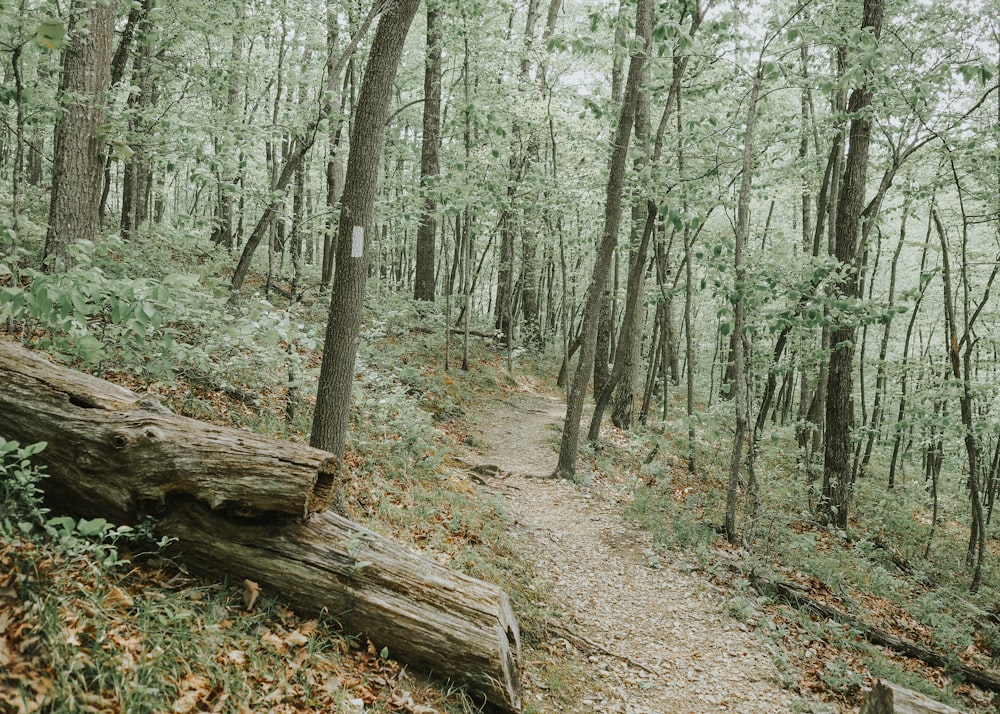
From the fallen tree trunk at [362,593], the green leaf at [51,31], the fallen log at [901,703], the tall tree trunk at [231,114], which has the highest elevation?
the tall tree trunk at [231,114]

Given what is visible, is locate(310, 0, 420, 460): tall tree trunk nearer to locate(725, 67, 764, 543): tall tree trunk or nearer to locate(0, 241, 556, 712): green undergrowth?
locate(0, 241, 556, 712): green undergrowth

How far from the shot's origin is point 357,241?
5.05 m

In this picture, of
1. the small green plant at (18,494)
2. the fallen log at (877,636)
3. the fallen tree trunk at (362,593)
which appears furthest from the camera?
the fallen log at (877,636)

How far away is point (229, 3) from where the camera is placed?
9664 mm

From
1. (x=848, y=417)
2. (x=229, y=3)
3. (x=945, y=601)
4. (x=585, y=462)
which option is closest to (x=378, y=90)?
(x=229, y=3)

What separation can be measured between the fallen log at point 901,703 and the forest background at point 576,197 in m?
4.16

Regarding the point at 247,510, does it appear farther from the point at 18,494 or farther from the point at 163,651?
the point at 18,494

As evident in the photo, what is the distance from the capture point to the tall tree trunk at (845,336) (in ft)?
32.6

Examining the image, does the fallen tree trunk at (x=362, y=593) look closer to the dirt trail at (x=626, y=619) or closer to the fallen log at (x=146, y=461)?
the fallen log at (x=146, y=461)

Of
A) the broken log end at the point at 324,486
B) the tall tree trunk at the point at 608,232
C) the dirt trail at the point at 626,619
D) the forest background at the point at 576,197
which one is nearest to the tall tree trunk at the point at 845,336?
the forest background at the point at 576,197

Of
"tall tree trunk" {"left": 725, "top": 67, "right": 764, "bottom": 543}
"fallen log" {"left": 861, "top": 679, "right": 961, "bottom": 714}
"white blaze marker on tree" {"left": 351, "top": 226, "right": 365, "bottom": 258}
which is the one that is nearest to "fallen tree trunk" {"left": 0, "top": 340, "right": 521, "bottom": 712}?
"white blaze marker on tree" {"left": 351, "top": 226, "right": 365, "bottom": 258}

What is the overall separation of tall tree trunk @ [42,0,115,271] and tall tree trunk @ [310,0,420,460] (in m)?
3.74

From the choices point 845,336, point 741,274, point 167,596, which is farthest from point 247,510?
point 845,336

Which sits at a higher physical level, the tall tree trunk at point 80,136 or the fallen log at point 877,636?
the tall tree trunk at point 80,136
